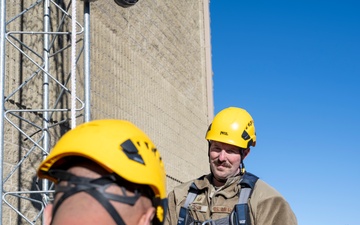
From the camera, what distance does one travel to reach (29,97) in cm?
739

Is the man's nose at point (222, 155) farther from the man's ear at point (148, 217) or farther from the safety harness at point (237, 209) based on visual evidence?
the man's ear at point (148, 217)

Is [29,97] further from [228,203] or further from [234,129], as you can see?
[228,203]

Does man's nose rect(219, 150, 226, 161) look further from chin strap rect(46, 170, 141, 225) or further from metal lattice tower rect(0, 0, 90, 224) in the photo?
chin strap rect(46, 170, 141, 225)

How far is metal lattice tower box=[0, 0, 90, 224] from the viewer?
6754 millimetres

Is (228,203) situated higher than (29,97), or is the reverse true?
(29,97)

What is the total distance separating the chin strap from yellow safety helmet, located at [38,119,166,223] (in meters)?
0.03

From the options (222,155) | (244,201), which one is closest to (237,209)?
(244,201)

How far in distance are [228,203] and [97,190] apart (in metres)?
3.32

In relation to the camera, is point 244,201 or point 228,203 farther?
point 228,203

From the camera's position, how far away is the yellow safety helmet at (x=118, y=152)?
1392 mm

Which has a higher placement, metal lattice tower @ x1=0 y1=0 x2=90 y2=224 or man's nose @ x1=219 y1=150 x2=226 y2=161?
metal lattice tower @ x1=0 y1=0 x2=90 y2=224

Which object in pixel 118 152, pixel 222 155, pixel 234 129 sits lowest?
pixel 118 152

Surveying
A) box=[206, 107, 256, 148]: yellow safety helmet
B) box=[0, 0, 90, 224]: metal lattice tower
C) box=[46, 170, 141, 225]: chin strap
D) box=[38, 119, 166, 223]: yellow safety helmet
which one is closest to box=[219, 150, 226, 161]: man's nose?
box=[206, 107, 256, 148]: yellow safety helmet

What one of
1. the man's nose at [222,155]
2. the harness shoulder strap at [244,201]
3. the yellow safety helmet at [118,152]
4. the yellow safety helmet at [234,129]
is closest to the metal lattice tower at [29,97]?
the yellow safety helmet at [234,129]
